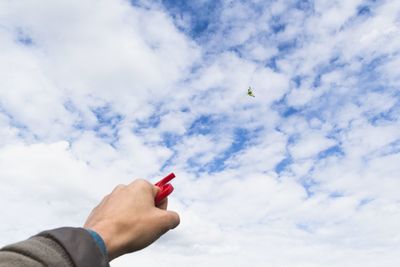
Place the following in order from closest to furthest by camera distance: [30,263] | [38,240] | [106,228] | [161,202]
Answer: [30,263] → [38,240] → [106,228] → [161,202]

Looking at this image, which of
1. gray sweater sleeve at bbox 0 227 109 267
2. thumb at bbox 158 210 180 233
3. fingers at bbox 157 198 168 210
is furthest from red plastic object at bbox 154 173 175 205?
gray sweater sleeve at bbox 0 227 109 267

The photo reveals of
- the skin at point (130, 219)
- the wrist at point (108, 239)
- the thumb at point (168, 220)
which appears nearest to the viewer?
the wrist at point (108, 239)

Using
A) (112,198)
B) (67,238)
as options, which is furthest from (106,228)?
(67,238)

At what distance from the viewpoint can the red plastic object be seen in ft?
14.1

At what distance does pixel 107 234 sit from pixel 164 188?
861 mm

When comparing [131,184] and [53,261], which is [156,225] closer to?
[131,184]

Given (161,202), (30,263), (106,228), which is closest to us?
(30,263)

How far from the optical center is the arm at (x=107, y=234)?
2.78m

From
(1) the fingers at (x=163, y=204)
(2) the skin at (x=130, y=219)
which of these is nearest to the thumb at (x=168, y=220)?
(2) the skin at (x=130, y=219)

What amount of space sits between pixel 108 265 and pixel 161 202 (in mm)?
1330

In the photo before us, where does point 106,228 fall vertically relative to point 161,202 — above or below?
below

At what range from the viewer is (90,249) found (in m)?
3.01

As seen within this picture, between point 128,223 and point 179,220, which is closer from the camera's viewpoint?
point 128,223

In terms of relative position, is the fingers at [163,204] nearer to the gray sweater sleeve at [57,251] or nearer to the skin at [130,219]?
the skin at [130,219]
